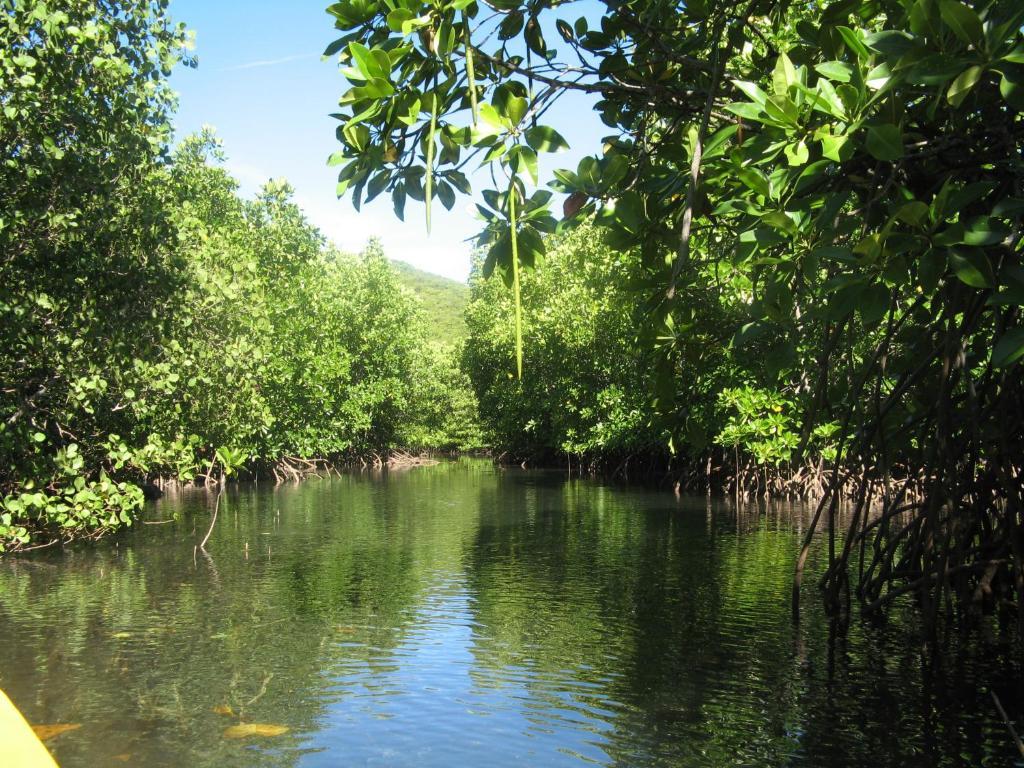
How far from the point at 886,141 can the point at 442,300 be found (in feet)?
509

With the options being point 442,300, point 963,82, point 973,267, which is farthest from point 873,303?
point 442,300

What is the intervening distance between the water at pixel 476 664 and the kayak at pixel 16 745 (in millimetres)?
4293

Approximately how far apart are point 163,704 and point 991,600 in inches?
279

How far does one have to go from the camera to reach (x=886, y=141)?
323 cm

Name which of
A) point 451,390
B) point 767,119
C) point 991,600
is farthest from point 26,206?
point 451,390

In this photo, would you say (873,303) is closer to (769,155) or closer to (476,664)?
(769,155)

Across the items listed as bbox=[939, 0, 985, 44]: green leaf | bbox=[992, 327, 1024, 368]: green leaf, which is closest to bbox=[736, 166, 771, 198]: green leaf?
bbox=[939, 0, 985, 44]: green leaf

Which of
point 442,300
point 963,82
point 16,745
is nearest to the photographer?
point 16,745

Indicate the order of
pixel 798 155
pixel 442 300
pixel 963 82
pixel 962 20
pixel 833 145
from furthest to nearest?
pixel 442 300
pixel 798 155
pixel 833 145
pixel 963 82
pixel 962 20

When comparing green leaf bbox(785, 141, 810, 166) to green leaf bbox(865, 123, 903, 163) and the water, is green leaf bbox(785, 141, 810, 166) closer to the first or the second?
green leaf bbox(865, 123, 903, 163)

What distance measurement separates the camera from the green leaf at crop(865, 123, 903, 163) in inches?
126

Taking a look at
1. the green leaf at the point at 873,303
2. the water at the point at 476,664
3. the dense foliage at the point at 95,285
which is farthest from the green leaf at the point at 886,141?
the dense foliage at the point at 95,285

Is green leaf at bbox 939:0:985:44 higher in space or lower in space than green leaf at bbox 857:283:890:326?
higher

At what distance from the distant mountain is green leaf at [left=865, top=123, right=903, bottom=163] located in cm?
9688
